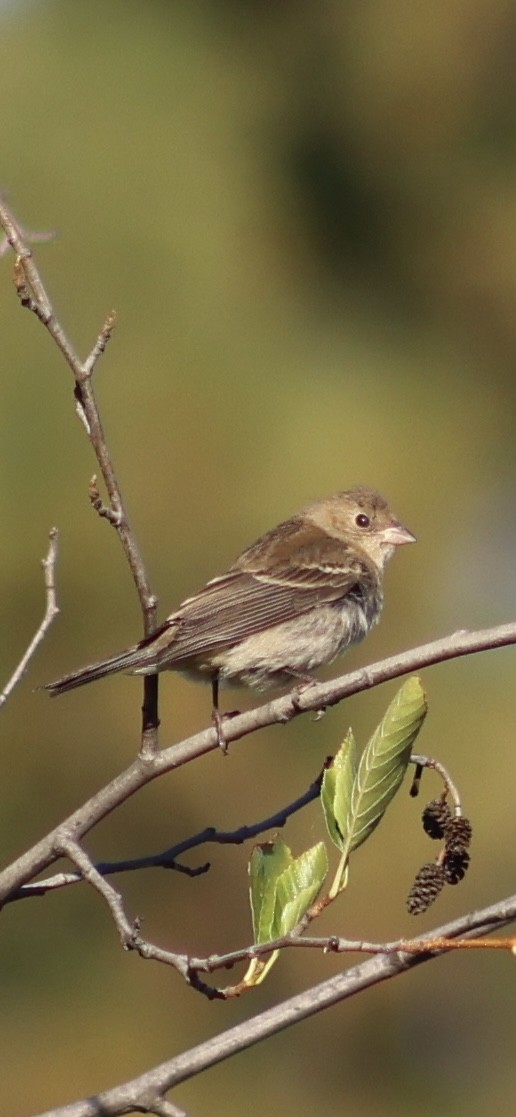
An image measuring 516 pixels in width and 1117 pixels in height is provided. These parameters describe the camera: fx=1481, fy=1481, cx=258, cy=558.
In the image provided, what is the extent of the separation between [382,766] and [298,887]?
0.25m

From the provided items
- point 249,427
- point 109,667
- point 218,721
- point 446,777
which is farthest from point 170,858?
point 249,427

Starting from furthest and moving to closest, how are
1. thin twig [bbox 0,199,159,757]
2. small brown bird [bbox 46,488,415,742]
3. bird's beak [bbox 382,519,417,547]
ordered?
bird's beak [bbox 382,519,417,547]
small brown bird [bbox 46,488,415,742]
thin twig [bbox 0,199,159,757]

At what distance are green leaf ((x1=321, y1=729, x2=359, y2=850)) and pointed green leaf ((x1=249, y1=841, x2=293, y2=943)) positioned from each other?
10 cm

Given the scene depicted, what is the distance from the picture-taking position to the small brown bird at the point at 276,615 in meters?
4.69

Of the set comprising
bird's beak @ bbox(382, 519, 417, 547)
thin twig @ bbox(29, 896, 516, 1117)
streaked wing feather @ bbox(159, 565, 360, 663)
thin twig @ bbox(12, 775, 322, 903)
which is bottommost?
thin twig @ bbox(29, 896, 516, 1117)

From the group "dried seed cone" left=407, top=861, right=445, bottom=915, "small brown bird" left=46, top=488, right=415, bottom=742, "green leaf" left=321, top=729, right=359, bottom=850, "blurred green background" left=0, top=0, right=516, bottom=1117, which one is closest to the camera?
"green leaf" left=321, top=729, right=359, bottom=850

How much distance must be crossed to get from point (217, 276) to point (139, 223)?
74 centimetres

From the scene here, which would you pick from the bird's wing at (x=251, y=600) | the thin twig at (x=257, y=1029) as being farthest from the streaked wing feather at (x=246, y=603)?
the thin twig at (x=257, y=1029)

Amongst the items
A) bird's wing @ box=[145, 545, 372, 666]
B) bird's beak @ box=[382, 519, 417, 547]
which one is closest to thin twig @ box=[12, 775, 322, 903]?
bird's wing @ box=[145, 545, 372, 666]

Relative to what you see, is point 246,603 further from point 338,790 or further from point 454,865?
point 338,790

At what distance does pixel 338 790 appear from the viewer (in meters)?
2.54

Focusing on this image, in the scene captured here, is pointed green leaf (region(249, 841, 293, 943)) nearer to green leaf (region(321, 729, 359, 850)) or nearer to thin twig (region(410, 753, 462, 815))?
green leaf (region(321, 729, 359, 850))

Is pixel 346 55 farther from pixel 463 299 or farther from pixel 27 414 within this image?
pixel 27 414

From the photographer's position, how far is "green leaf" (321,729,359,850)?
2535mm
